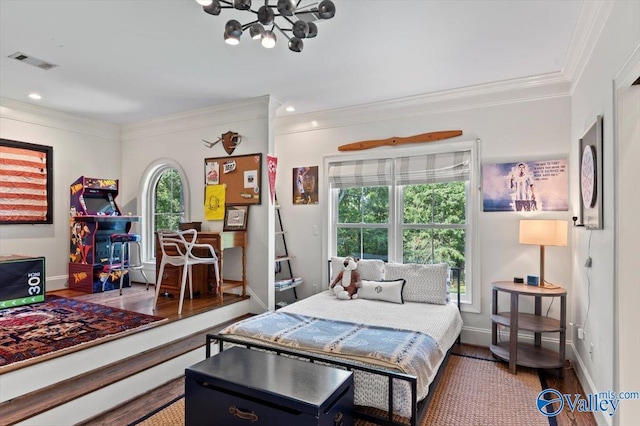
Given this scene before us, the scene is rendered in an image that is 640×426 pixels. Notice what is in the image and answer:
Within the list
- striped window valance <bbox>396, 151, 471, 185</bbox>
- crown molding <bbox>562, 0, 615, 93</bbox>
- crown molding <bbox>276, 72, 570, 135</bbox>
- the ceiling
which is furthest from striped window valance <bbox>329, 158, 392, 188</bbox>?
crown molding <bbox>562, 0, 615, 93</bbox>

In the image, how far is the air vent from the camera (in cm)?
311

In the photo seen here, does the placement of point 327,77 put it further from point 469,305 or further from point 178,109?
point 469,305

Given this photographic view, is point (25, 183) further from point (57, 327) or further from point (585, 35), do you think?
point (585, 35)

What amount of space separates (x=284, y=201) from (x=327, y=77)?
1907mm

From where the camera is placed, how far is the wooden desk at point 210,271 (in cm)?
409

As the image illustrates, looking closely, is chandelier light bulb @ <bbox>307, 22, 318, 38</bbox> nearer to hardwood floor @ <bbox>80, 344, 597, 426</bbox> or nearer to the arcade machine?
hardwood floor @ <bbox>80, 344, 597, 426</bbox>

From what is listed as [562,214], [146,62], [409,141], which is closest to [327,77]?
[409,141]

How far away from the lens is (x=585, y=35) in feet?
8.34

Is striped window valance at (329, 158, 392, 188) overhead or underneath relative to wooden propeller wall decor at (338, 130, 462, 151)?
underneath

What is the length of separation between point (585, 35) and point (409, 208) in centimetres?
223

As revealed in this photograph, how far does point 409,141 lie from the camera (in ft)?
13.4

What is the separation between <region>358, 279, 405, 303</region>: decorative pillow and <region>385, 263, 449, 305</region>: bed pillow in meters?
0.10

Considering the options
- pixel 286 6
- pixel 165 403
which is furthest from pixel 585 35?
pixel 165 403

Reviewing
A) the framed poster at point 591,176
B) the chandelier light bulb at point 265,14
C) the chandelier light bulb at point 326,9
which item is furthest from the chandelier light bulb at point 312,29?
the framed poster at point 591,176
